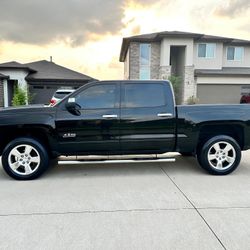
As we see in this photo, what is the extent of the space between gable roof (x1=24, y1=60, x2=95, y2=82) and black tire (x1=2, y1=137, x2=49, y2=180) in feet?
62.7

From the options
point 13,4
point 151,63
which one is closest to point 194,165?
point 13,4

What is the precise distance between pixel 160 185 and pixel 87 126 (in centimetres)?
178

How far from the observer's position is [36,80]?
77.5ft

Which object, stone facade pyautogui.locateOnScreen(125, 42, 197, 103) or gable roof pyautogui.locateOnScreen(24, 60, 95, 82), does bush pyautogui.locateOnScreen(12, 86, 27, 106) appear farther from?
stone facade pyautogui.locateOnScreen(125, 42, 197, 103)

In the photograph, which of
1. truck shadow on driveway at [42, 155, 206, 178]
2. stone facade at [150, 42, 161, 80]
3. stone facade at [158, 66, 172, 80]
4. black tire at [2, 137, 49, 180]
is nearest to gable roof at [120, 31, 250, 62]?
stone facade at [150, 42, 161, 80]

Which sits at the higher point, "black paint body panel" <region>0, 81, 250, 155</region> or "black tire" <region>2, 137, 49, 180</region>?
"black paint body panel" <region>0, 81, 250, 155</region>

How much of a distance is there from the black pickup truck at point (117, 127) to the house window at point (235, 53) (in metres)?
27.1

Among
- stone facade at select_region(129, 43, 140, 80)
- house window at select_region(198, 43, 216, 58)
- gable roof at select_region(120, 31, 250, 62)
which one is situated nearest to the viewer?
gable roof at select_region(120, 31, 250, 62)

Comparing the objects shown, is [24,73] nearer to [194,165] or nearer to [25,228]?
[194,165]

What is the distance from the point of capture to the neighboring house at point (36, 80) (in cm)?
2172

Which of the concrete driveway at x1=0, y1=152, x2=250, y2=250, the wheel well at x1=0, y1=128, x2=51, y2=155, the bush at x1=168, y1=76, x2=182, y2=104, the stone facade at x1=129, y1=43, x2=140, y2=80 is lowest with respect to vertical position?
the concrete driveway at x1=0, y1=152, x2=250, y2=250

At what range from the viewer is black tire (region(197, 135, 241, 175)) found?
5.54 meters

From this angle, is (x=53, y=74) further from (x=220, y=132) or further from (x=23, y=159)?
(x=220, y=132)

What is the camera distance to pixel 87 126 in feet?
17.5
